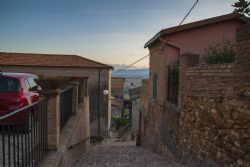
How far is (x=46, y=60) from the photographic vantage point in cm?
3141

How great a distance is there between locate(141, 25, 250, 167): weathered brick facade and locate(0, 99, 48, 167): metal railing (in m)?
3.59

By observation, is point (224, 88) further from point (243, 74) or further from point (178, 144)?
point (178, 144)

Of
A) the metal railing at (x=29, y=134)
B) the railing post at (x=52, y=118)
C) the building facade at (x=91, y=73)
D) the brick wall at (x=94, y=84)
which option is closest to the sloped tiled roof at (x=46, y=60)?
the building facade at (x=91, y=73)

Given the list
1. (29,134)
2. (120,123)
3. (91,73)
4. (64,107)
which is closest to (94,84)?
(91,73)

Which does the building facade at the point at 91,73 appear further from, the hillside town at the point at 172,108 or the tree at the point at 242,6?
the tree at the point at 242,6

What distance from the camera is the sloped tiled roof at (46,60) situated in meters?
30.3

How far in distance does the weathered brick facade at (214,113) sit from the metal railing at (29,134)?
3594 millimetres

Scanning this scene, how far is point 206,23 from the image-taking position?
14.1 meters

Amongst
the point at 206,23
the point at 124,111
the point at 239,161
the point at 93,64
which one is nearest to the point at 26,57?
the point at 93,64

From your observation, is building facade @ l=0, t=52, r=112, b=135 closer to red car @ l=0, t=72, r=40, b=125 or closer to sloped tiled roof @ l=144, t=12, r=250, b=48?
sloped tiled roof @ l=144, t=12, r=250, b=48

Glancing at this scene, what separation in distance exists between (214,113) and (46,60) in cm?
2549

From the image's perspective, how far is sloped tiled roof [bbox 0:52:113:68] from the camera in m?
30.3

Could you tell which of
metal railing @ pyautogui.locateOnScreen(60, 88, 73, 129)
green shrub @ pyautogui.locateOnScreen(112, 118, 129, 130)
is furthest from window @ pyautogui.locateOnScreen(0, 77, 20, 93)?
green shrub @ pyautogui.locateOnScreen(112, 118, 129, 130)

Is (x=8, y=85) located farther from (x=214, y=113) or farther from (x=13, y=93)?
(x=214, y=113)
